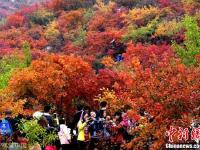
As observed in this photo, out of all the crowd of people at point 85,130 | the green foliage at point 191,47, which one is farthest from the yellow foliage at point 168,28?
the crowd of people at point 85,130

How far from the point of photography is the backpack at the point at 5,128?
665 inches

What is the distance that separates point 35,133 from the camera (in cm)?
1617

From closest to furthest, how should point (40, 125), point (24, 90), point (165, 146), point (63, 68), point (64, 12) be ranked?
point (165, 146) → point (40, 125) → point (24, 90) → point (63, 68) → point (64, 12)

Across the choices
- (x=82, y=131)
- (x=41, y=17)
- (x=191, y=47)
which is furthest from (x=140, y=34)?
(x=82, y=131)

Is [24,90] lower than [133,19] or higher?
lower

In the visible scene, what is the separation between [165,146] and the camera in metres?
14.7

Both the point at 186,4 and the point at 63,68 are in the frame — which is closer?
the point at 63,68

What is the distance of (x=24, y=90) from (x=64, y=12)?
46.4 metres

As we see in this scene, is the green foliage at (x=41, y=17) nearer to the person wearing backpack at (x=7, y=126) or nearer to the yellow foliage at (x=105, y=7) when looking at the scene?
the yellow foliage at (x=105, y=7)

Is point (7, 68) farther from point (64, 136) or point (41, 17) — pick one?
point (41, 17)

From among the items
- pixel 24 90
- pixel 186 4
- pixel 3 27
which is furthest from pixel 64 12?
pixel 24 90

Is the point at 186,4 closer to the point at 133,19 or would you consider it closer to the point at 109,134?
the point at 133,19

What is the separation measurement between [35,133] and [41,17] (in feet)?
190

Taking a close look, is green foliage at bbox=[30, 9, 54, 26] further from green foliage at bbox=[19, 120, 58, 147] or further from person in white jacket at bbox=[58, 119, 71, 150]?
green foliage at bbox=[19, 120, 58, 147]
